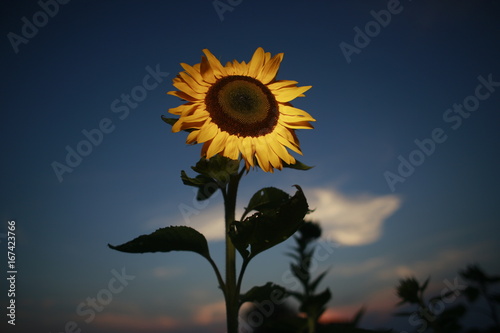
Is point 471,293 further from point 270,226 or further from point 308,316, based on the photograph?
point 270,226

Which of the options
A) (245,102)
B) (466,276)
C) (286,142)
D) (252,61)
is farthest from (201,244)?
(466,276)

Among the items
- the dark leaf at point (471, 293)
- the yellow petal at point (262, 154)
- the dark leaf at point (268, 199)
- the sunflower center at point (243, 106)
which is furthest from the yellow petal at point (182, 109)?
the dark leaf at point (471, 293)

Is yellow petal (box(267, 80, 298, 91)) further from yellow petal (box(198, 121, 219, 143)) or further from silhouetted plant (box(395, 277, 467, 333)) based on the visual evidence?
silhouetted plant (box(395, 277, 467, 333))

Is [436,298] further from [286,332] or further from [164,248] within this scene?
[164,248]

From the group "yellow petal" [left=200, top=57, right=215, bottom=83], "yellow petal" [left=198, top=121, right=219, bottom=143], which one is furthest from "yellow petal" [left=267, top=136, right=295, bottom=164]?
"yellow petal" [left=200, top=57, right=215, bottom=83]

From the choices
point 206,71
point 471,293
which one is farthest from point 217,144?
point 471,293

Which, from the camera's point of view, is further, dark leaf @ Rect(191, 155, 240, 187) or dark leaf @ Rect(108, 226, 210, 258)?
dark leaf @ Rect(191, 155, 240, 187)

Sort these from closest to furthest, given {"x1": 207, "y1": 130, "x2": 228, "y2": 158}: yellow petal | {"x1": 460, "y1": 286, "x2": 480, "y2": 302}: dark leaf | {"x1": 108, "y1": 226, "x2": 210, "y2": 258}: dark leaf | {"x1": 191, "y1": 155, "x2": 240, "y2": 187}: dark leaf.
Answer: {"x1": 108, "y1": 226, "x2": 210, "y2": 258}: dark leaf
{"x1": 191, "y1": 155, "x2": 240, "y2": 187}: dark leaf
{"x1": 207, "y1": 130, "x2": 228, "y2": 158}: yellow petal
{"x1": 460, "y1": 286, "x2": 480, "y2": 302}: dark leaf
